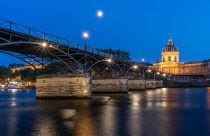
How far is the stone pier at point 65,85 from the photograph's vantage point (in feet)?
216

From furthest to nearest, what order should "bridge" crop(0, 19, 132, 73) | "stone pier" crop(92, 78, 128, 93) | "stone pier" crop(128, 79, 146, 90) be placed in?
"stone pier" crop(128, 79, 146, 90) < "stone pier" crop(92, 78, 128, 93) < "bridge" crop(0, 19, 132, 73)

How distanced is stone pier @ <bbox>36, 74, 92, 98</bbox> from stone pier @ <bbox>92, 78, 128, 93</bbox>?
32.8m

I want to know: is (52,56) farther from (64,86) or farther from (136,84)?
(136,84)

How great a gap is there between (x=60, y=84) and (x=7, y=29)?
17696 millimetres

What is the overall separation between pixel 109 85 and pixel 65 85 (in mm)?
36957

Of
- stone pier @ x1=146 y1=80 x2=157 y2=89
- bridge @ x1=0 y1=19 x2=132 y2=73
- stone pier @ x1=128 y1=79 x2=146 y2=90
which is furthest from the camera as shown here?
stone pier @ x1=146 y1=80 x2=157 y2=89

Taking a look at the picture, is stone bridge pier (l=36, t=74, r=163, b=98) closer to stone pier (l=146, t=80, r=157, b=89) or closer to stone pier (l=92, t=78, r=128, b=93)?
stone pier (l=92, t=78, r=128, b=93)

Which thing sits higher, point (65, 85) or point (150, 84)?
point (150, 84)

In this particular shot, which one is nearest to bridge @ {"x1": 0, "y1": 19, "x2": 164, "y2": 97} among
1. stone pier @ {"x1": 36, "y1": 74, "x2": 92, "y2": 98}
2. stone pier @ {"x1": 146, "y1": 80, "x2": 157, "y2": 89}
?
stone pier @ {"x1": 36, "y1": 74, "x2": 92, "y2": 98}

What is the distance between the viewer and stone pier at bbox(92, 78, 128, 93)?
101 m

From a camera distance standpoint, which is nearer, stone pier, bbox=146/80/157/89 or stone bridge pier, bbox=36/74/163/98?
stone bridge pier, bbox=36/74/163/98

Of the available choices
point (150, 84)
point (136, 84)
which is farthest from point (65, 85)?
point (150, 84)

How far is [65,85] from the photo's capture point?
65.9 meters

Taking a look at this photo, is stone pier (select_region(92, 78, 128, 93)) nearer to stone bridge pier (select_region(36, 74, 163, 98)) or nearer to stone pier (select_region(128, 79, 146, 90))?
stone pier (select_region(128, 79, 146, 90))
